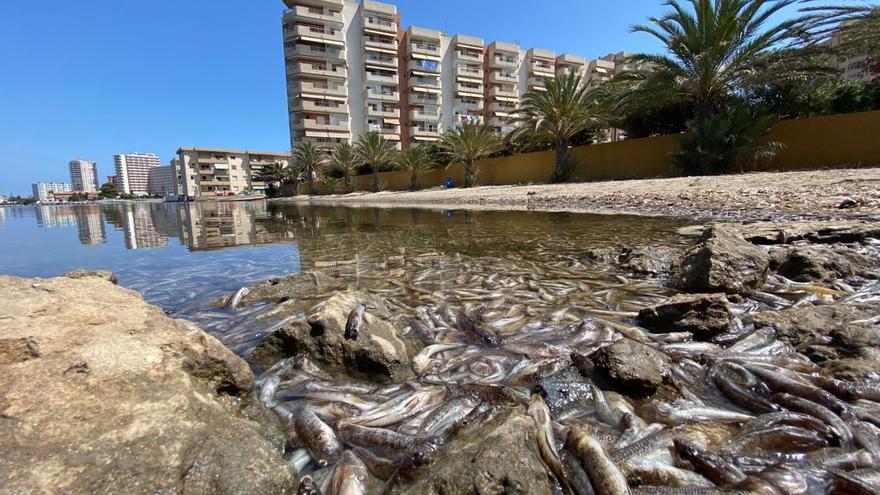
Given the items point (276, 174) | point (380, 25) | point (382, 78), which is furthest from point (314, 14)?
point (276, 174)

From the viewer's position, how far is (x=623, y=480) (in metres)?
1.82

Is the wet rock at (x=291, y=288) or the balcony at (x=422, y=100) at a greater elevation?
the balcony at (x=422, y=100)

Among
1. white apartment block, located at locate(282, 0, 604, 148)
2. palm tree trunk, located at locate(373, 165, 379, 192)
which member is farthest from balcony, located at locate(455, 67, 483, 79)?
palm tree trunk, located at locate(373, 165, 379, 192)

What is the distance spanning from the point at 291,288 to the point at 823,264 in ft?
24.2

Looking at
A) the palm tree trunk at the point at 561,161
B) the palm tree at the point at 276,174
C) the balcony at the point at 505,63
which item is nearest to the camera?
the palm tree trunk at the point at 561,161

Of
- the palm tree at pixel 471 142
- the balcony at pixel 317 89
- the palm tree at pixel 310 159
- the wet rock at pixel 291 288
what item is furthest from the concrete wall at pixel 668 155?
the balcony at pixel 317 89

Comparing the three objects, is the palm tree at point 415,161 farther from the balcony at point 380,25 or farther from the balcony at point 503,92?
the balcony at point 503,92

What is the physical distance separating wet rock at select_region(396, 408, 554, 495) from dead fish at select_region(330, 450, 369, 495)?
0.24 m

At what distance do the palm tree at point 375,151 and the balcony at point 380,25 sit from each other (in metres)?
33.0

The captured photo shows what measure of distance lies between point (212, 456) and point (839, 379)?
3997 millimetres

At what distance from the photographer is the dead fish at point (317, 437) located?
2.27 m

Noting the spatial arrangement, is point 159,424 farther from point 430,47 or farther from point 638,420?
point 430,47

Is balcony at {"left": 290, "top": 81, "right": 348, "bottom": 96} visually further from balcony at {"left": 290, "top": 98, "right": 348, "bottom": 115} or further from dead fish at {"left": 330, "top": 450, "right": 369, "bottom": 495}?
dead fish at {"left": 330, "top": 450, "right": 369, "bottom": 495}

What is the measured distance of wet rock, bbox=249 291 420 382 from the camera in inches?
131
